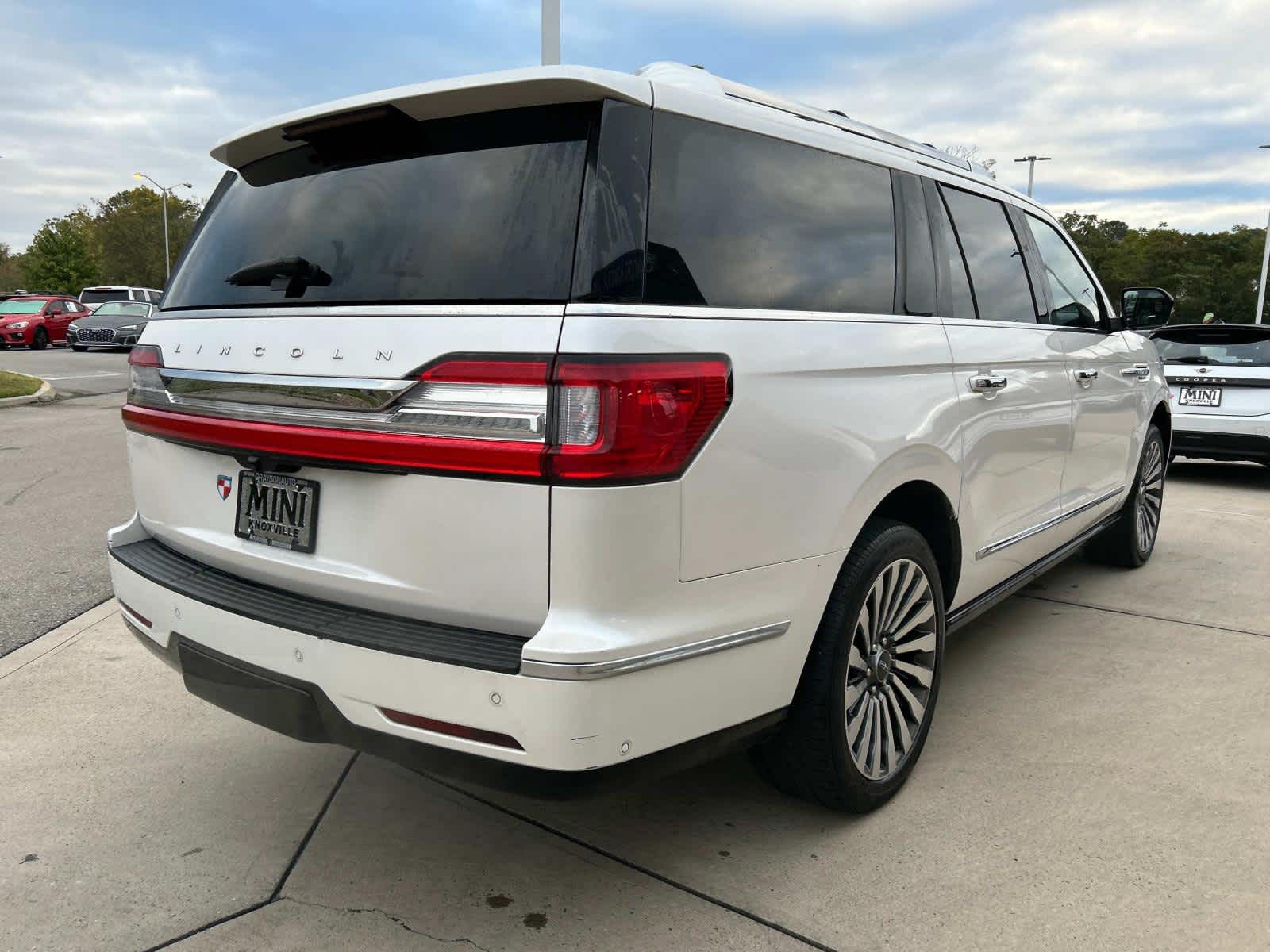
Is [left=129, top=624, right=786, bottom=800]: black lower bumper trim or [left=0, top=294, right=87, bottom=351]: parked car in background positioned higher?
[left=0, top=294, right=87, bottom=351]: parked car in background

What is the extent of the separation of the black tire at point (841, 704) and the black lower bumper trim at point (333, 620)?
879 mm

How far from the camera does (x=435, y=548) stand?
6.85ft

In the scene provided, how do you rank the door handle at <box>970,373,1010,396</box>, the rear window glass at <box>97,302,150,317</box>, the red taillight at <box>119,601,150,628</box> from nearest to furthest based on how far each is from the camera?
the red taillight at <box>119,601,150,628</box>, the door handle at <box>970,373,1010,396</box>, the rear window glass at <box>97,302,150,317</box>

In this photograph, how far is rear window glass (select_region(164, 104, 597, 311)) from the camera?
6.89 feet

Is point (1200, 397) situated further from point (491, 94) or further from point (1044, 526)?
point (491, 94)

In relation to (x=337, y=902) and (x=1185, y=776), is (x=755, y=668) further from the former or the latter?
(x=1185, y=776)

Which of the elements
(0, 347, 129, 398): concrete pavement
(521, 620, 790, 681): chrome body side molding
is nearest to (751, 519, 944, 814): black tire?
(521, 620, 790, 681): chrome body side molding

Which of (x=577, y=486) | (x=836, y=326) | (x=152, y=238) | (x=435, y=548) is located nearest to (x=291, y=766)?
(x=435, y=548)

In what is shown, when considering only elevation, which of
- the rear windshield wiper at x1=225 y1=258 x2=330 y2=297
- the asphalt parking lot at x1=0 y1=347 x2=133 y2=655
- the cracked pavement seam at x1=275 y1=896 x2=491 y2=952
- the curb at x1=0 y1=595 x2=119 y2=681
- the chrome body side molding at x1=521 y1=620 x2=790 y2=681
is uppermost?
the rear windshield wiper at x1=225 y1=258 x2=330 y2=297

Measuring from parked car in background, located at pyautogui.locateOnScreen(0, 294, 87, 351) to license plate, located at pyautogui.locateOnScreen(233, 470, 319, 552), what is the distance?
101 feet

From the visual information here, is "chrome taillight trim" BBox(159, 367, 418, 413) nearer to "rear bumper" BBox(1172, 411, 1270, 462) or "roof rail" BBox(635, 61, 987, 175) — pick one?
"roof rail" BBox(635, 61, 987, 175)

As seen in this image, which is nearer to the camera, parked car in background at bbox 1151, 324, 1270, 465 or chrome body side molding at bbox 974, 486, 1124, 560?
chrome body side molding at bbox 974, 486, 1124, 560

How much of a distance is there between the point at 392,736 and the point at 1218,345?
9.15m

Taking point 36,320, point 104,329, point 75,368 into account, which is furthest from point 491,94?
point 36,320
